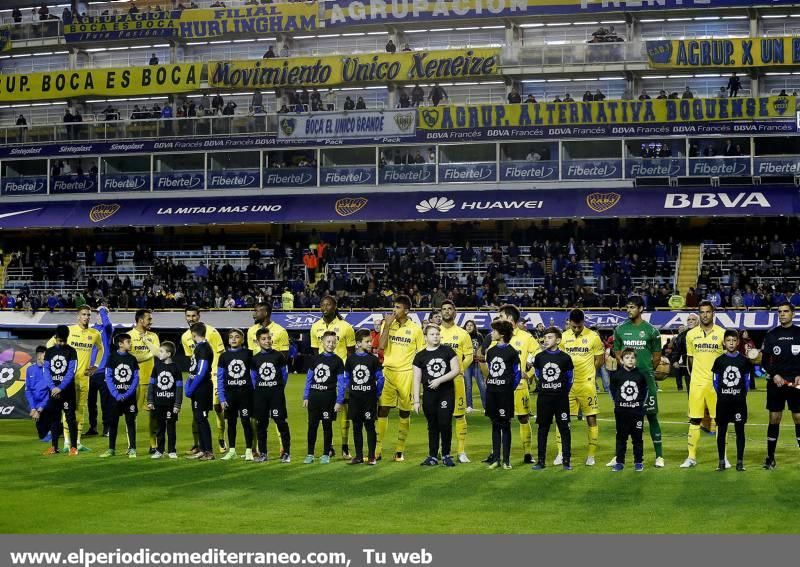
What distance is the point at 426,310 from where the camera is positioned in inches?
1672

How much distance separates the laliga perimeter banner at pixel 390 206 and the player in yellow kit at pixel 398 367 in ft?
101

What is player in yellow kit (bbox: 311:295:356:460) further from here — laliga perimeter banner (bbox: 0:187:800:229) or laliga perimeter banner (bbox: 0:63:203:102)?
laliga perimeter banner (bbox: 0:63:203:102)

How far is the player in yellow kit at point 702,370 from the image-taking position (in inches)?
724

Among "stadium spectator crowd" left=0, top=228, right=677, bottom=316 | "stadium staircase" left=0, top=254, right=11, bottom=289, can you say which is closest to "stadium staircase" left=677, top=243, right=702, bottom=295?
"stadium spectator crowd" left=0, top=228, right=677, bottom=316

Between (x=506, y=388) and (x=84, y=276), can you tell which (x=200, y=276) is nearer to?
(x=84, y=276)

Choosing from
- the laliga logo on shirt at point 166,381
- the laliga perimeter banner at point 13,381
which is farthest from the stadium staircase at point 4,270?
the laliga logo on shirt at point 166,381

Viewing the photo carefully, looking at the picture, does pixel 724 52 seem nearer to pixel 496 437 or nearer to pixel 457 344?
pixel 457 344

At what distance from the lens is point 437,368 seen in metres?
18.1

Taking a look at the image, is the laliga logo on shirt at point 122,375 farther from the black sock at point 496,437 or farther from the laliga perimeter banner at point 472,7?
the laliga perimeter banner at point 472,7

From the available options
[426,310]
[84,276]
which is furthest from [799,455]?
[84,276]

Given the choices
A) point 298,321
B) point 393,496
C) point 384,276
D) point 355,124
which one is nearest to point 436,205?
point 384,276

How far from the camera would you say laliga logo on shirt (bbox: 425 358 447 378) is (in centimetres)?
1805

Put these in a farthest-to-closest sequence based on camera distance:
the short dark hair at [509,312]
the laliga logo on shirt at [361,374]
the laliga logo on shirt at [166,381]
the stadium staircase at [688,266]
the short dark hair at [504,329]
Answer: the stadium staircase at [688,266]
the short dark hair at [509,312]
the laliga logo on shirt at [166,381]
the laliga logo on shirt at [361,374]
the short dark hair at [504,329]

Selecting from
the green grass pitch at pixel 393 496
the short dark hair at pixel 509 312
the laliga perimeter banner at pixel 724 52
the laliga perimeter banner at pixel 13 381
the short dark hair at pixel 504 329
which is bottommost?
the green grass pitch at pixel 393 496
